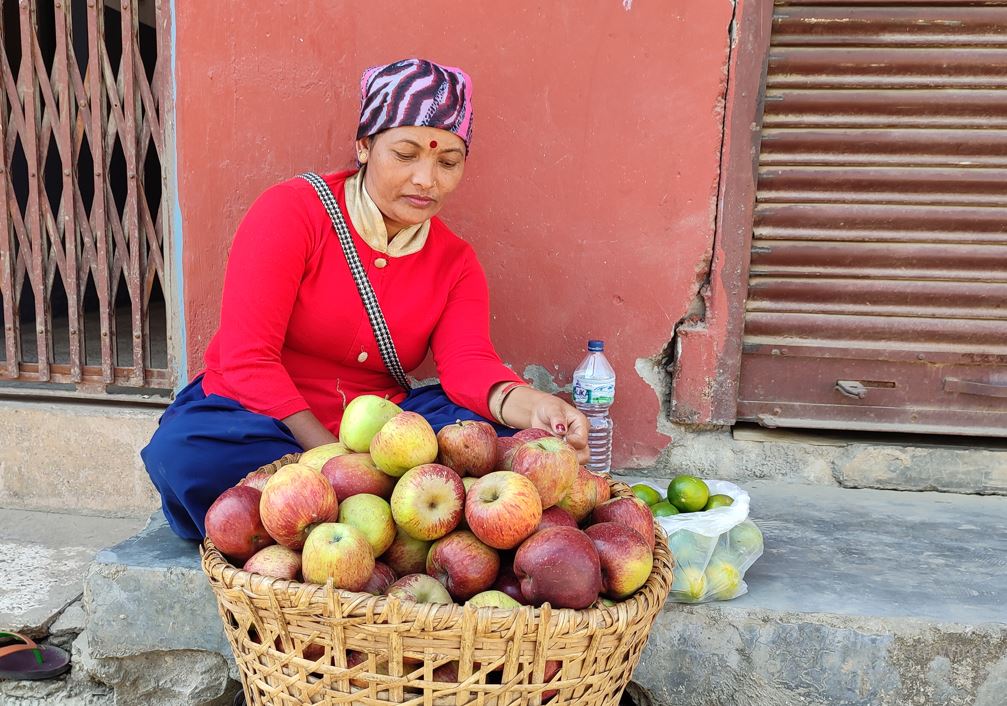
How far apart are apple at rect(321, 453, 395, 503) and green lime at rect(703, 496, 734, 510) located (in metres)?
1.01

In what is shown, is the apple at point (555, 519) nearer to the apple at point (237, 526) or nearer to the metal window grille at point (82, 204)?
the apple at point (237, 526)

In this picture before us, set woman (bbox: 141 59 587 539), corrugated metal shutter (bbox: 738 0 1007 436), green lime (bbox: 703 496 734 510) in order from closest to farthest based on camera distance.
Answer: woman (bbox: 141 59 587 539), green lime (bbox: 703 496 734 510), corrugated metal shutter (bbox: 738 0 1007 436)

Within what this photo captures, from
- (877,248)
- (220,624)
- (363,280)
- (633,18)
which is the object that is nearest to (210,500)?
(220,624)

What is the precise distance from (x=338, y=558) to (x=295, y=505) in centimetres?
15

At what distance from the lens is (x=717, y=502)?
2.29 metres

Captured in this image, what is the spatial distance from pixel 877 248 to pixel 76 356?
3126mm

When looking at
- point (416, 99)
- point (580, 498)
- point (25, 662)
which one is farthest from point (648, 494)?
point (25, 662)

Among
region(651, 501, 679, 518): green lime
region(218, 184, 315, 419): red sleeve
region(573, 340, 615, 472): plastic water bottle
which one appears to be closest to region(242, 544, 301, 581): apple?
region(218, 184, 315, 419): red sleeve

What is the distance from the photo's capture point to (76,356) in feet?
10.8

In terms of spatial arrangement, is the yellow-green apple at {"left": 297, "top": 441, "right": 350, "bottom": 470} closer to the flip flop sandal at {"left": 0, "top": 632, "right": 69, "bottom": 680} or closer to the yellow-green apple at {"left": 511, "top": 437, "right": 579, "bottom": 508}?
the yellow-green apple at {"left": 511, "top": 437, "right": 579, "bottom": 508}

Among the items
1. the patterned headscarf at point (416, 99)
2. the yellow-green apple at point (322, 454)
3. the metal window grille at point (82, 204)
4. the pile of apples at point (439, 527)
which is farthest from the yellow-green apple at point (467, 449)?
the metal window grille at point (82, 204)

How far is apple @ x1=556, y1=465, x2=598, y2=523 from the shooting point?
69.8 inches

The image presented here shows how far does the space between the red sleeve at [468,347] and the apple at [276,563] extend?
3.14 feet

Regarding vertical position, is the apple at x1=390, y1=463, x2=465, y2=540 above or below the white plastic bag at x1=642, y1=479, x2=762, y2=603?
above
